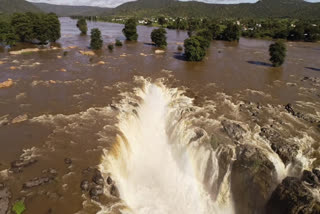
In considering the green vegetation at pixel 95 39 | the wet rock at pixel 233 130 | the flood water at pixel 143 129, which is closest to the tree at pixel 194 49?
the flood water at pixel 143 129

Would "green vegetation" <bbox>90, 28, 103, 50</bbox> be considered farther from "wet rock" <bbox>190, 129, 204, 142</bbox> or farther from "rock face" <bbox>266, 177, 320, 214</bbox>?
"rock face" <bbox>266, 177, 320, 214</bbox>

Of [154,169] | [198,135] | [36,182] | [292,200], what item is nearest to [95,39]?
[198,135]

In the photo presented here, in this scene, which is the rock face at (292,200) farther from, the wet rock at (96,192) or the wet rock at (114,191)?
the wet rock at (96,192)

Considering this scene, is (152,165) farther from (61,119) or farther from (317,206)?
(317,206)

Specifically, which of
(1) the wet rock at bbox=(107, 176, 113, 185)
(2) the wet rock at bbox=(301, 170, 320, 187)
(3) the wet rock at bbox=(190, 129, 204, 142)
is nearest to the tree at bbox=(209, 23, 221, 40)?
(3) the wet rock at bbox=(190, 129, 204, 142)

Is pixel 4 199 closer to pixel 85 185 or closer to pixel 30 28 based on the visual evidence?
pixel 85 185
